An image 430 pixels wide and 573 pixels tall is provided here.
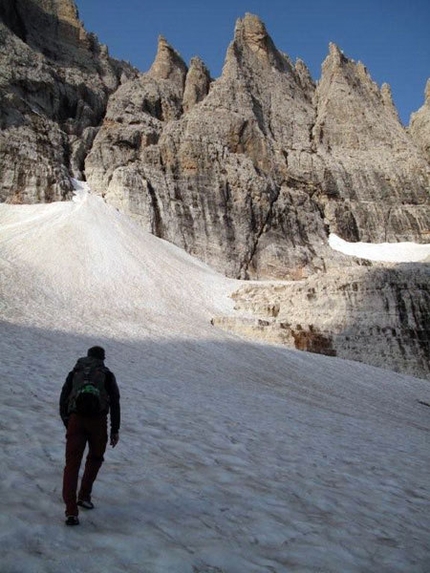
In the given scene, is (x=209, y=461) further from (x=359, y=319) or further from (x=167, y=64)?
(x=167, y=64)

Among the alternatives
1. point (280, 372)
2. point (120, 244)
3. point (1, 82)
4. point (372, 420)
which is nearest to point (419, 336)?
point (280, 372)

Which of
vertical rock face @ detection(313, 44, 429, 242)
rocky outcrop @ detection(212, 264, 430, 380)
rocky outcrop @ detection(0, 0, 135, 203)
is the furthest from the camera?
vertical rock face @ detection(313, 44, 429, 242)

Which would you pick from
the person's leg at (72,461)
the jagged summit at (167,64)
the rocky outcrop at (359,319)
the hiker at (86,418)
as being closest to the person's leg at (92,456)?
the hiker at (86,418)

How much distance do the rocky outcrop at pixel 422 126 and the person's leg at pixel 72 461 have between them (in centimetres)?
8782

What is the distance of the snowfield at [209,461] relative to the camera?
427cm

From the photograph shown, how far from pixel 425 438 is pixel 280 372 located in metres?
8.62

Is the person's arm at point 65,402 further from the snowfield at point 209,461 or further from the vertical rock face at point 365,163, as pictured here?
the vertical rock face at point 365,163

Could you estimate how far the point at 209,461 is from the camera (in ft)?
23.8

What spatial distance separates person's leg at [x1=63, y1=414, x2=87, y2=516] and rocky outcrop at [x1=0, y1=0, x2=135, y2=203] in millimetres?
49613

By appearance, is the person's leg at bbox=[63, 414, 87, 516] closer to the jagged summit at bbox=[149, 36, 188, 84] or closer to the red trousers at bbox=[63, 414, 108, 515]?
the red trousers at bbox=[63, 414, 108, 515]

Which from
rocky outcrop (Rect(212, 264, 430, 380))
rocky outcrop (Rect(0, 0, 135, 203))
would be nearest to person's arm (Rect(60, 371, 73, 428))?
rocky outcrop (Rect(212, 264, 430, 380))

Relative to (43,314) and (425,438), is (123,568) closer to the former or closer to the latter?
(425,438)

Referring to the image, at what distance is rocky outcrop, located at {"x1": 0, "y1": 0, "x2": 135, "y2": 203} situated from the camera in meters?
51.3

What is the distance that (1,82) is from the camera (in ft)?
186
